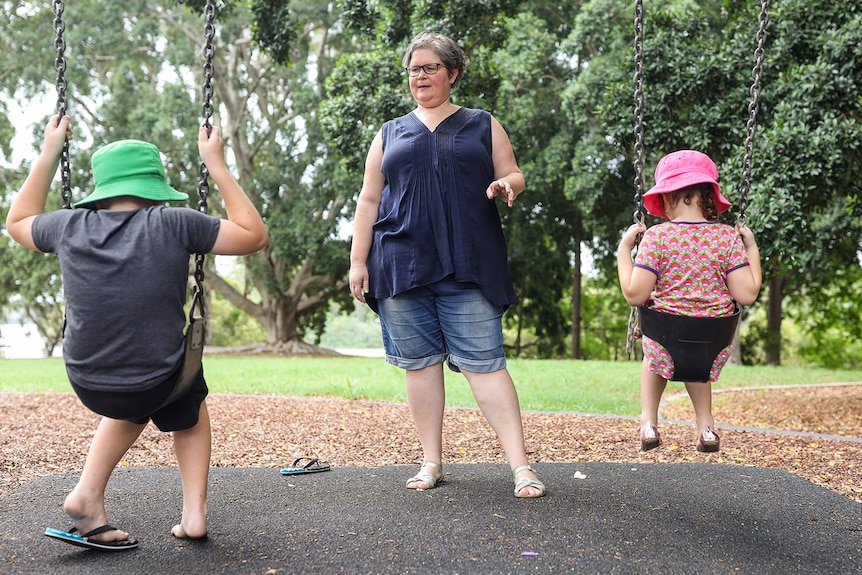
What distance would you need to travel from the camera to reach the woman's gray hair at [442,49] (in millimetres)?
3801

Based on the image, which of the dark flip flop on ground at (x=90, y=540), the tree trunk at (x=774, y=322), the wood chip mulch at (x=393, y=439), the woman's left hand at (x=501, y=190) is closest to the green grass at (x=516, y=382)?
the wood chip mulch at (x=393, y=439)

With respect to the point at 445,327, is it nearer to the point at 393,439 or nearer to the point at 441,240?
the point at 441,240

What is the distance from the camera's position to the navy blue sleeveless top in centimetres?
374

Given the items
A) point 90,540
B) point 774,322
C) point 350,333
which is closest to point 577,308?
point 774,322

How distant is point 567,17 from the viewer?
21.4 metres

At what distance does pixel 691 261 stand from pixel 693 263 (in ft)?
0.04

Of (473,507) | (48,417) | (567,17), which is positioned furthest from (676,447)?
(567,17)

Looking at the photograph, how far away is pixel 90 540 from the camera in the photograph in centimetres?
296

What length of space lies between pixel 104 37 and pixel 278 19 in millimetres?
13972

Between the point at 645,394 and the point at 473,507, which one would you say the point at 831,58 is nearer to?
the point at 645,394

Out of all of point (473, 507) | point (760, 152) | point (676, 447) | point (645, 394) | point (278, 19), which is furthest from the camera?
point (278, 19)

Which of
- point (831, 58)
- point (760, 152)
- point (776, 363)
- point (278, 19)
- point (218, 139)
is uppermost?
point (278, 19)

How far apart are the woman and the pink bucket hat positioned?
2.09 ft

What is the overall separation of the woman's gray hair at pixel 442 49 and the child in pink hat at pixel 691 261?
109 centimetres
